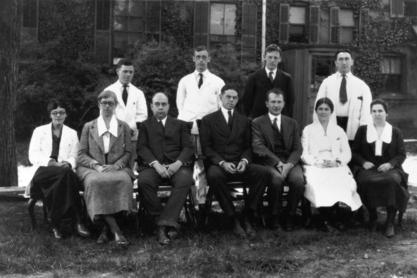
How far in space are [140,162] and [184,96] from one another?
52.6 inches

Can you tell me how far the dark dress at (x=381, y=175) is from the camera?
19.0 feet

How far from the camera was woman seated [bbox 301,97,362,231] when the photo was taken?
5.81 m

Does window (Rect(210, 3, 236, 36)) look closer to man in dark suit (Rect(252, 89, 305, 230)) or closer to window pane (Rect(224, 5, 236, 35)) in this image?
window pane (Rect(224, 5, 236, 35))

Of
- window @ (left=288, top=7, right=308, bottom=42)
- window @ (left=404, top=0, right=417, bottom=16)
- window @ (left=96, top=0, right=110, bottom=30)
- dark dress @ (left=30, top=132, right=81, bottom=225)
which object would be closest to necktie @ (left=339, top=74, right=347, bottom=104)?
dark dress @ (left=30, top=132, right=81, bottom=225)

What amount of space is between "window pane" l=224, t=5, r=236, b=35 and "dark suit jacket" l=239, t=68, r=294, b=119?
13105 mm

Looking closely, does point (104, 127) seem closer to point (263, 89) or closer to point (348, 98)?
point (263, 89)

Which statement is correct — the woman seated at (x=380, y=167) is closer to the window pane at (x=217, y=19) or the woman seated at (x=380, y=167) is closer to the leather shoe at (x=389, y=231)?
the leather shoe at (x=389, y=231)

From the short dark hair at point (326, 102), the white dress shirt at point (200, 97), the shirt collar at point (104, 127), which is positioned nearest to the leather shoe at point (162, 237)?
the shirt collar at point (104, 127)

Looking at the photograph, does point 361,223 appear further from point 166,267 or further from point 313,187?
point 166,267

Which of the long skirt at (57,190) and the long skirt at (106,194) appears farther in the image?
the long skirt at (57,190)

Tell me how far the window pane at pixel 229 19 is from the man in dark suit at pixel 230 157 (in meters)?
13.8

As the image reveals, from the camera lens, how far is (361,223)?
625 centimetres

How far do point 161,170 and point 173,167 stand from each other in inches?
5.6

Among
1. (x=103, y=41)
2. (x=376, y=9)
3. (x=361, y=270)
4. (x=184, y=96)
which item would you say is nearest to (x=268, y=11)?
(x=376, y=9)
